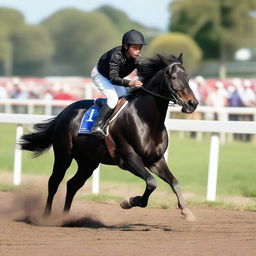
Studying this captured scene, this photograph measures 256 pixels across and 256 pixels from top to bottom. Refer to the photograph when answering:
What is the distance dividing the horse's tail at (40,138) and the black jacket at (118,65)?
1.25 metres

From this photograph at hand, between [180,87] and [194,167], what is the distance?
763cm

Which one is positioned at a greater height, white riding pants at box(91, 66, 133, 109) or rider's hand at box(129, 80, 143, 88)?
rider's hand at box(129, 80, 143, 88)

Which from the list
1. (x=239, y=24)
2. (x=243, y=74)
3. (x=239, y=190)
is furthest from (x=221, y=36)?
(x=239, y=190)

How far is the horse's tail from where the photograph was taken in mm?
9539

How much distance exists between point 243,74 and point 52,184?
73.3 meters

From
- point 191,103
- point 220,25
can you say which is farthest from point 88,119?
point 220,25

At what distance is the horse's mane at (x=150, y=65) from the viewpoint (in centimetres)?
837

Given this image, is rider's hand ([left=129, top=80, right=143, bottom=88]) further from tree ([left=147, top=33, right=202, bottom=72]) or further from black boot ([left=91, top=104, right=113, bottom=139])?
tree ([left=147, top=33, right=202, bottom=72])

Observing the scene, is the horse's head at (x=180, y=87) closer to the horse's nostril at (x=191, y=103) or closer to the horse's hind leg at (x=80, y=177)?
the horse's nostril at (x=191, y=103)

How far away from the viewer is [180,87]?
794cm

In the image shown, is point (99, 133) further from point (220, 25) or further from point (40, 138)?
point (220, 25)

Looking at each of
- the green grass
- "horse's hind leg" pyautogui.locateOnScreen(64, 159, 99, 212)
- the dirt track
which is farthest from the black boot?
the green grass

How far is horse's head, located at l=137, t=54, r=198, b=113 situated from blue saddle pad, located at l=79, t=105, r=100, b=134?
2.34ft

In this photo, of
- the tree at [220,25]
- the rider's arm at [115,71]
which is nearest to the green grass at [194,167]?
the rider's arm at [115,71]
